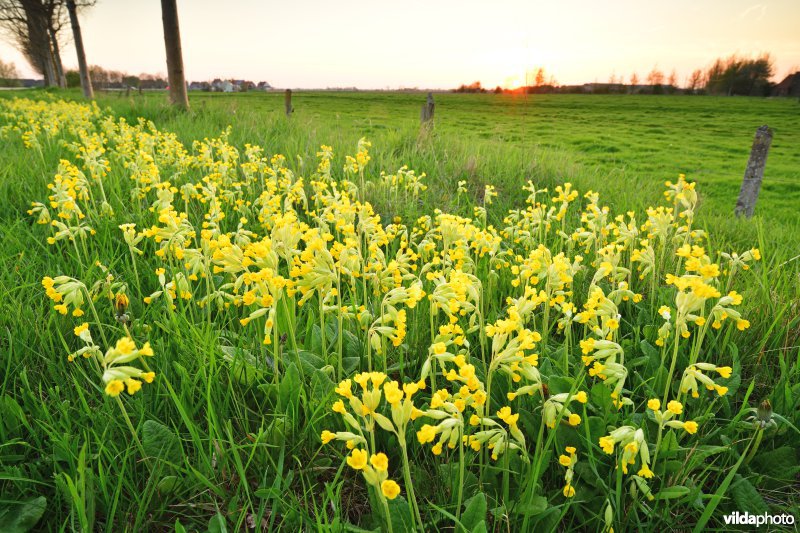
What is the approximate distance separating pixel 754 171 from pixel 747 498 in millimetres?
8468

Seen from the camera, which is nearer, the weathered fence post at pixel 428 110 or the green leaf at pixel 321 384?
the green leaf at pixel 321 384

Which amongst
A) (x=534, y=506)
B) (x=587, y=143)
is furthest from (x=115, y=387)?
(x=587, y=143)

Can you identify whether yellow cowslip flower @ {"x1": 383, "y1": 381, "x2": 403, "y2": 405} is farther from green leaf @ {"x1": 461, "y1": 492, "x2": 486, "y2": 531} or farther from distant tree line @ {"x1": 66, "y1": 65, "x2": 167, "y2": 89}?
distant tree line @ {"x1": 66, "y1": 65, "x2": 167, "y2": 89}

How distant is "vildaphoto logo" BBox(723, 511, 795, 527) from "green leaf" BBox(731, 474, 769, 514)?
18 millimetres

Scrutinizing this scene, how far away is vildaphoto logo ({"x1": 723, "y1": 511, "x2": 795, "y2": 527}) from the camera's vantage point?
1.69m

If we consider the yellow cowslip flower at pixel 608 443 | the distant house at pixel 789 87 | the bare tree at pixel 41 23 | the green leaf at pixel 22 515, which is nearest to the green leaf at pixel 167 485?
the green leaf at pixel 22 515

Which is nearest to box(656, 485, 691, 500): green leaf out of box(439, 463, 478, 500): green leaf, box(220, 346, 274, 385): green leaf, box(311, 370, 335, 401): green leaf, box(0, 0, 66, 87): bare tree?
box(439, 463, 478, 500): green leaf

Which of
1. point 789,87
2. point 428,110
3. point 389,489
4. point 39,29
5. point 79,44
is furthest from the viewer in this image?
point 789,87

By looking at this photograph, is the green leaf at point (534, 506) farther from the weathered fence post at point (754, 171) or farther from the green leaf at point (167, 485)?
the weathered fence post at point (754, 171)

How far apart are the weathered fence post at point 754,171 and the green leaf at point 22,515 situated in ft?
31.5

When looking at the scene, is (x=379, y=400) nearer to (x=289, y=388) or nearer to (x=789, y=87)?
(x=289, y=388)

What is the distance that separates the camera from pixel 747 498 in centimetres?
174

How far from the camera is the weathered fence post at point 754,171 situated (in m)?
8.08

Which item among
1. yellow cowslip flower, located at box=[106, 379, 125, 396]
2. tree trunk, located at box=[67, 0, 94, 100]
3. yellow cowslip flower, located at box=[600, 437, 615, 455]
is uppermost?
tree trunk, located at box=[67, 0, 94, 100]
